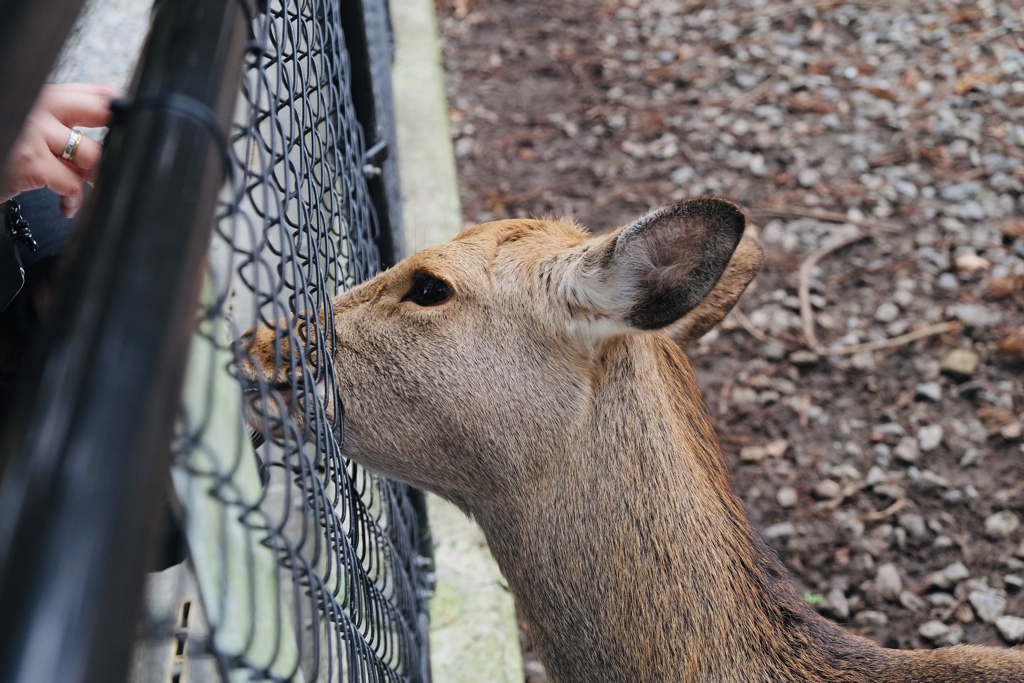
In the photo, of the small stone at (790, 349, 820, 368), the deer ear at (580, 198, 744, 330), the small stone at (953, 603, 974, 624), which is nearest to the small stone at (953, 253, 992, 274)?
the small stone at (790, 349, 820, 368)

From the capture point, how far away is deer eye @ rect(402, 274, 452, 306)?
7.67 ft

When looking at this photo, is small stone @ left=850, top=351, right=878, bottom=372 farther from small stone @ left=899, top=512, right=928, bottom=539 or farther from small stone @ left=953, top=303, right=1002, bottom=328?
small stone @ left=899, top=512, right=928, bottom=539

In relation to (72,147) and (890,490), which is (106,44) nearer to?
(72,147)

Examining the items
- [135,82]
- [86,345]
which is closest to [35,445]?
[86,345]

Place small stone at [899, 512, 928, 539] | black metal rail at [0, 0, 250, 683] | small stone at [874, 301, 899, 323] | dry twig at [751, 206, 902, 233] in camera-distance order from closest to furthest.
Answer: black metal rail at [0, 0, 250, 683] → small stone at [899, 512, 928, 539] → small stone at [874, 301, 899, 323] → dry twig at [751, 206, 902, 233]

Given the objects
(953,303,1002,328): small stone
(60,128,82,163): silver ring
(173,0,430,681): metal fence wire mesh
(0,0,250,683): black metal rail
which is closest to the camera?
(0,0,250,683): black metal rail

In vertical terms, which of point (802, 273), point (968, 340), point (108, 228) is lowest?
point (108, 228)

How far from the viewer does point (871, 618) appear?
3496mm

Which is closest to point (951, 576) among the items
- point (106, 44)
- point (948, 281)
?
point (948, 281)

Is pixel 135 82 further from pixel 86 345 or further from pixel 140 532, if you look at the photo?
pixel 140 532

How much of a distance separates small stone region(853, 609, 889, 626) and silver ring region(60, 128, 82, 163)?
3201mm

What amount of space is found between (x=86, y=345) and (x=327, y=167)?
1657 mm

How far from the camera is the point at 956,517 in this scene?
12.2 feet

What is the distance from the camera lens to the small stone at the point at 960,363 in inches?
165
